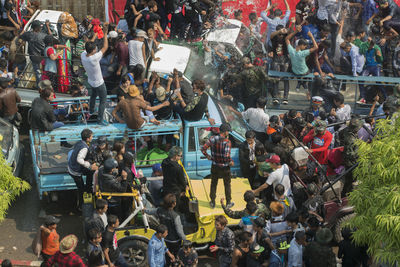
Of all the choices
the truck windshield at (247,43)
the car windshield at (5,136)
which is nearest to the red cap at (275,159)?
the car windshield at (5,136)

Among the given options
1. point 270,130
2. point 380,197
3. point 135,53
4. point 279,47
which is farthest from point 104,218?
point 279,47

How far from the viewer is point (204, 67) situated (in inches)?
505

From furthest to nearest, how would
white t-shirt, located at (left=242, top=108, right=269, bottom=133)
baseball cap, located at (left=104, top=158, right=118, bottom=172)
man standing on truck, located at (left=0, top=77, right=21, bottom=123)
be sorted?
man standing on truck, located at (left=0, top=77, right=21, bottom=123)
white t-shirt, located at (left=242, top=108, right=269, bottom=133)
baseball cap, located at (left=104, top=158, right=118, bottom=172)

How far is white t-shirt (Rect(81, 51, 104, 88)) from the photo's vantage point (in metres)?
11.1

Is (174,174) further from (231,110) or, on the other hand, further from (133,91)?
(231,110)

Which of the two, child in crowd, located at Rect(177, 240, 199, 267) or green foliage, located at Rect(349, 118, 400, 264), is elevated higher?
green foliage, located at Rect(349, 118, 400, 264)

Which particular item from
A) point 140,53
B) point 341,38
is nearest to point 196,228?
point 140,53

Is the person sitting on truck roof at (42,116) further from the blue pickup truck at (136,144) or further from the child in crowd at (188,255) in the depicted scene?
the child in crowd at (188,255)

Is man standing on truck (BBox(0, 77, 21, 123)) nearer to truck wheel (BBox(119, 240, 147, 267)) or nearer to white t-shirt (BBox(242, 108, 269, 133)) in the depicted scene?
Answer: truck wheel (BBox(119, 240, 147, 267))

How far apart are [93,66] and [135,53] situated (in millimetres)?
1731

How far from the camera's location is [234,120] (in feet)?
37.0

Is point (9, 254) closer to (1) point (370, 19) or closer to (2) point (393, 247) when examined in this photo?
(2) point (393, 247)

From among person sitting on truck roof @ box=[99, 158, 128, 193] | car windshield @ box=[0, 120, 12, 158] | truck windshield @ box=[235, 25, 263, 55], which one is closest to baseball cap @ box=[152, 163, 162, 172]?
person sitting on truck roof @ box=[99, 158, 128, 193]

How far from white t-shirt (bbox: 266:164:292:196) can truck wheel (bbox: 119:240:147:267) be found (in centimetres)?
242
